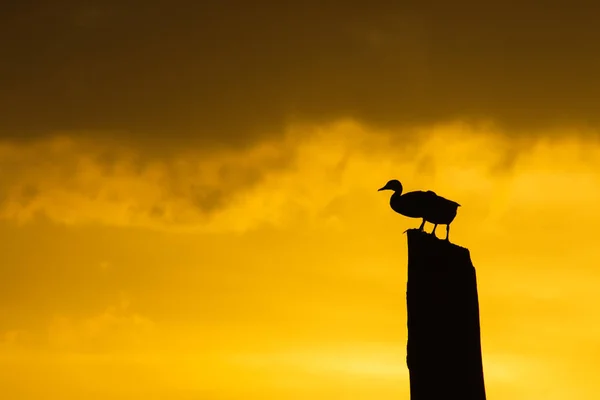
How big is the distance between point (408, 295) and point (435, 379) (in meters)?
1.31

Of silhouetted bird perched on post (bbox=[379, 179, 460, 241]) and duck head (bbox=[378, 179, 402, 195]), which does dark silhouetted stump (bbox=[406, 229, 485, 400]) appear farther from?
duck head (bbox=[378, 179, 402, 195])

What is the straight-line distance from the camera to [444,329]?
44.2ft

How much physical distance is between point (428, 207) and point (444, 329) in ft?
7.84

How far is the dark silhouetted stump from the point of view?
44.0ft

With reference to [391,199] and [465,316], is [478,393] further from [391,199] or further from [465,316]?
[391,199]

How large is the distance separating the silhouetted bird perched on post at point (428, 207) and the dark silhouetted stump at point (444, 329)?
1.20 meters

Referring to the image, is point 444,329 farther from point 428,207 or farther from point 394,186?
point 394,186

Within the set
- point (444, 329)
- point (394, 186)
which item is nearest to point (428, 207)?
point (394, 186)

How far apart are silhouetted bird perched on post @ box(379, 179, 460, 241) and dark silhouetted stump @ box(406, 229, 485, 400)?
1198mm

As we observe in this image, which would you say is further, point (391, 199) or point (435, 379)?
point (391, 199)

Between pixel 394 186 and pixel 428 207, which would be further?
pixel 394 186

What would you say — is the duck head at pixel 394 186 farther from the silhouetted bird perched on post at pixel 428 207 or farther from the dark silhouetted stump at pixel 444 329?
the dark silhouetted stump at pixel 444 329

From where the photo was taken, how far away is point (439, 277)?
1355 cm

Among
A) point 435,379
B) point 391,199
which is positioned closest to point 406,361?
point 435,379
